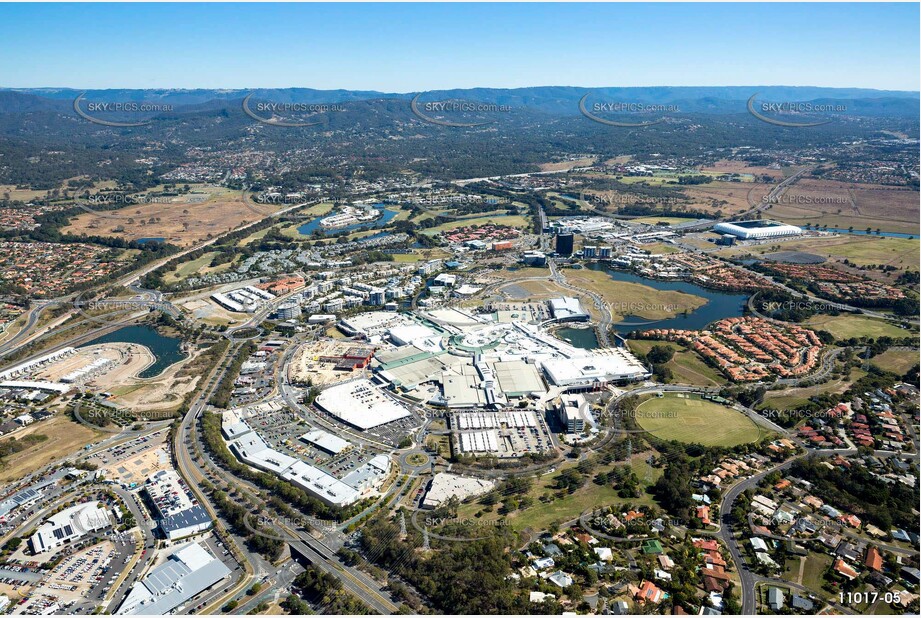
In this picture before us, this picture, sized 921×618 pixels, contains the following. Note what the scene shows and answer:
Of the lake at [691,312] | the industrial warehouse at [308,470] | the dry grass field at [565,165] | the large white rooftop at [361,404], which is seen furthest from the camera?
the dry grass field at [565,165]

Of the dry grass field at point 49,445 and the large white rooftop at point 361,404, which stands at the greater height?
the large white rooftop at point 361,404

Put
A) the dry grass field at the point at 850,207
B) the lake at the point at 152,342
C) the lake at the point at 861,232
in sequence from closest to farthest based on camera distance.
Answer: the lake at the point at 152,342 < the lake at the point at 861,232 < the dry grass field at the point at 850,207

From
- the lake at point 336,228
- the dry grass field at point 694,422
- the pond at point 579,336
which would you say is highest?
the lake at point 336,228

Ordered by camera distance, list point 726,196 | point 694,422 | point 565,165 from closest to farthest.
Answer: point 694,422
point 726,196
point 565,165

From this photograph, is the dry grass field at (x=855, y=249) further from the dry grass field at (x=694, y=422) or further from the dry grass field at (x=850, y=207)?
the dry grass field at (x=694, y=422)

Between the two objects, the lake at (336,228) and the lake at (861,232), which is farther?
the lake at (336,228)

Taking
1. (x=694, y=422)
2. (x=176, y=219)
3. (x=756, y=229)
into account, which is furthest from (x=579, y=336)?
(x=176, y=219)

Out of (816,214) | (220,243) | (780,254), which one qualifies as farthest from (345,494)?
(816,214)

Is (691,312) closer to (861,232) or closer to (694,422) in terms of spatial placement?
(694,422)

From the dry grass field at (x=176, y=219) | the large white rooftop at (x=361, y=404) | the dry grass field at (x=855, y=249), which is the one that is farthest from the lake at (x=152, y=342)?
the dry grass field at (x=855, y=249)
